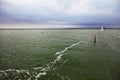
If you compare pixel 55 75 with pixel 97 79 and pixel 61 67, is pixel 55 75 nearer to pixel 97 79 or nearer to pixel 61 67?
pixel 61 67

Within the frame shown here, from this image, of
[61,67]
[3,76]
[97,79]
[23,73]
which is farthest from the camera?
[61,67]

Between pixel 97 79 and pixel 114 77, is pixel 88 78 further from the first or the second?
pixel 114 77

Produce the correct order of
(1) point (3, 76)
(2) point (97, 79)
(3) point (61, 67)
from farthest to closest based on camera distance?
(3) point (61, 67)
(1) point (3, 76)
(2) point (97, 79)

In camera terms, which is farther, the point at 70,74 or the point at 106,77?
the point at 70,74

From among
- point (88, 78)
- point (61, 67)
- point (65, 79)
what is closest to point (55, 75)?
point (65, 79)

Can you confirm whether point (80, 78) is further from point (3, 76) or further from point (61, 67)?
point (3, 76)

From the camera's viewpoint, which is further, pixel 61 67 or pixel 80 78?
pixel 61 67

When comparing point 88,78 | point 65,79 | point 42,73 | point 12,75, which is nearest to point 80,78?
point 88,78

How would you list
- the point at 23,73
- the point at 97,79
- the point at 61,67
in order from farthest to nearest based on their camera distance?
1. the point at 61,67
2. the point at 23,73
3. the point at 97,79
